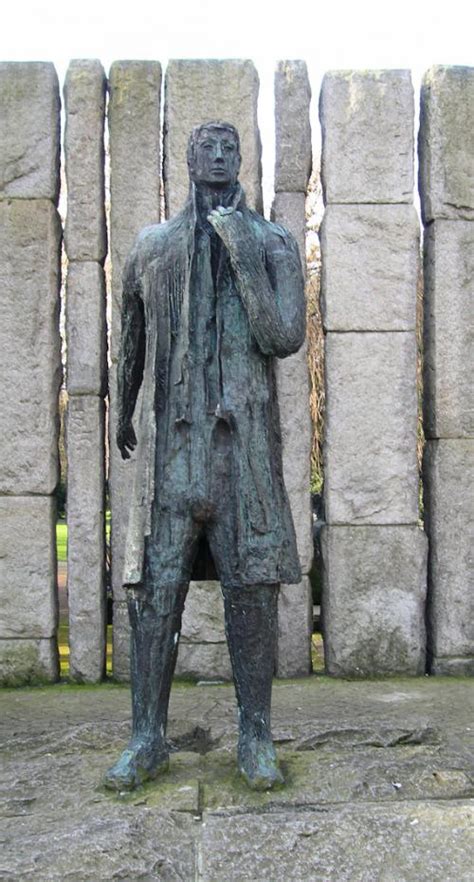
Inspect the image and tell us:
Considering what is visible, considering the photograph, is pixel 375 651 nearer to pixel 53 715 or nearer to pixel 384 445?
pixel 384 445

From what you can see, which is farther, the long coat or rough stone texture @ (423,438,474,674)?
rough stone texture @ (423,438,474,674)

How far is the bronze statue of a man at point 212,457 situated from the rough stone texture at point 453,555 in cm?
263

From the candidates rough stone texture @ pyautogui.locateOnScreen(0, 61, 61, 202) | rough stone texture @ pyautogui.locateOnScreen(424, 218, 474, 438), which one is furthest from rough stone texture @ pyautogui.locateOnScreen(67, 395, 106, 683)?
rough stone texture @ pyautogui.locateOnScreen(424, 218, 474, 438)

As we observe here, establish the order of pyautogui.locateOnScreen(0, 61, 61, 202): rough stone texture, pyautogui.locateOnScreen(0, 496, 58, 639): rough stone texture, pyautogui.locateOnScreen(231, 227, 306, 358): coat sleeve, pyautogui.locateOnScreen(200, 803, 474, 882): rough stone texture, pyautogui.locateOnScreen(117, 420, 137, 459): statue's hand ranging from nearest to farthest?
pyautogui.locateOnScreen(200, 803, 474, 882): rough stone texture, pyautogui.locateOnScreen(231, 227, 306, 358): coat sleeve, pyautogui.locateOnScreen(117, 420, 137, 459): statue's hand, pyautogui.locateOnScreen(0, 496, 58, 639): rough stone texture, pyautogui.locateOnScreen(0, 61, 61, 202): rough stone texture

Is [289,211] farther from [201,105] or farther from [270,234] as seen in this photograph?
[270,234]

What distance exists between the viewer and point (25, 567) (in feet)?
18.6

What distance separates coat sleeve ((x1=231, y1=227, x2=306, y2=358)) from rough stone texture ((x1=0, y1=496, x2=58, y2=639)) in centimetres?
286

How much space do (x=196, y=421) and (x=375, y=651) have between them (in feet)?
9.82

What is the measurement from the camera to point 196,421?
10.9ft

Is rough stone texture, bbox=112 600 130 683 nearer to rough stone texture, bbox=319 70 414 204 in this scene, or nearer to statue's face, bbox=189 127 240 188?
rough stone texture, bbox=319 70 414 204

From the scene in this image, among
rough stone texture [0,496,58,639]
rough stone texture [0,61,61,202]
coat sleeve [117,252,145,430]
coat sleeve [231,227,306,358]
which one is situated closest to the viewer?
coat sleeve [231,227,306,358]

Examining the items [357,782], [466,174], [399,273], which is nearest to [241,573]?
[357,782]

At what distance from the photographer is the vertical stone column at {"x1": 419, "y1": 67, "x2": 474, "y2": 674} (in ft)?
19.0

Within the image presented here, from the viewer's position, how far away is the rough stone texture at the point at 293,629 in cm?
577
